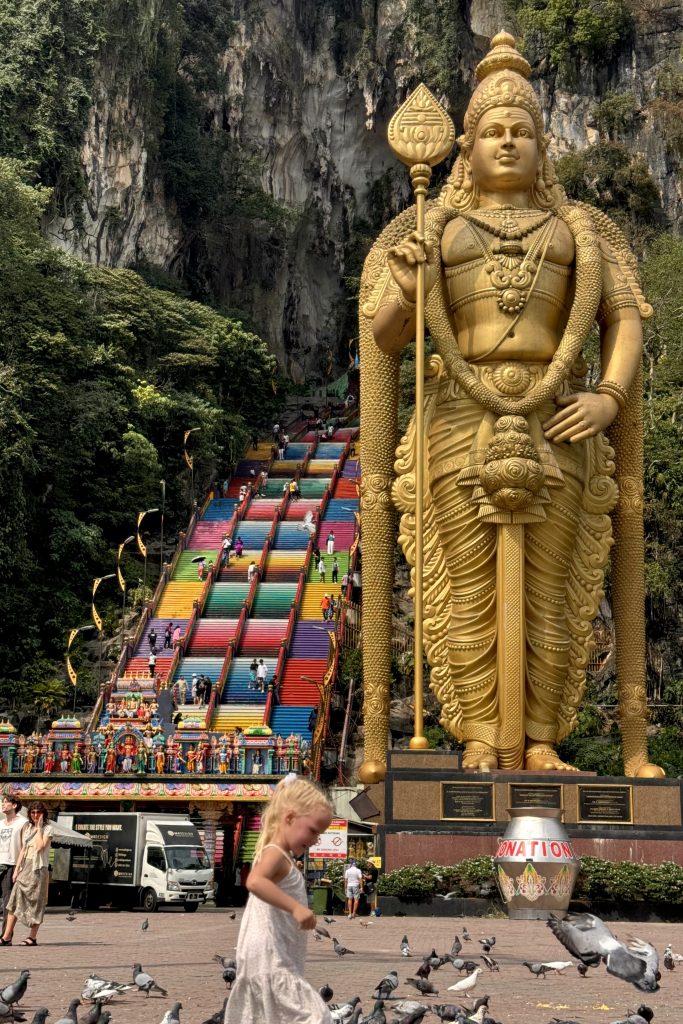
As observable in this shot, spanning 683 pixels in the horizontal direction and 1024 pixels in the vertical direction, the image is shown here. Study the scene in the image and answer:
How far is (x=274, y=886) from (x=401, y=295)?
34.0 ft

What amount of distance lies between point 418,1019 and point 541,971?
207 centimetres

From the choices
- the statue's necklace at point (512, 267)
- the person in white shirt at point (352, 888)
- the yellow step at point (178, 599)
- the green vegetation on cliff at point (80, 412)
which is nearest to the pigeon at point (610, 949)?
the person in white shirt at point (352, 888)

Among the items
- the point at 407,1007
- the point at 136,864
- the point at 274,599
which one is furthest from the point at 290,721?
the point at 407,1007

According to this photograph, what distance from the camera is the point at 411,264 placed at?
13172 mm

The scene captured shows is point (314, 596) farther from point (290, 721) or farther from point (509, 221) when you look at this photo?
point (509, 221)

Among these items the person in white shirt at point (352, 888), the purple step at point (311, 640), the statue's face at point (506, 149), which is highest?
the statue's face at point (506, 149)

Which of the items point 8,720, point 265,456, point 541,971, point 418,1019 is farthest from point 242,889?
point 265,456

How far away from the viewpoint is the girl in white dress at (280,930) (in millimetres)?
3676

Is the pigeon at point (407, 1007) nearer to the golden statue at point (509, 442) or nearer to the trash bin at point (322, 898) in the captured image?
the golden statue at point (509, 442)

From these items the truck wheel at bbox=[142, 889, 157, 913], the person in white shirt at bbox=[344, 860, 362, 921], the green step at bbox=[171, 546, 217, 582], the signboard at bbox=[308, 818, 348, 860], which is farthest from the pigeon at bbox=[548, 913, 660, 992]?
the green step at bbox=[171, 546, 217, 582]

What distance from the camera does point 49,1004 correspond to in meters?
6.11

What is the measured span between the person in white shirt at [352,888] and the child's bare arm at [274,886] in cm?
991

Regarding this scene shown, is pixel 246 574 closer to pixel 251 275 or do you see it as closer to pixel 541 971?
pixel 251 275

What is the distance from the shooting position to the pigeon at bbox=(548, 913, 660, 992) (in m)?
4.92
